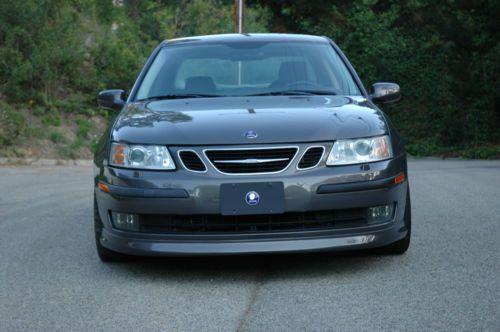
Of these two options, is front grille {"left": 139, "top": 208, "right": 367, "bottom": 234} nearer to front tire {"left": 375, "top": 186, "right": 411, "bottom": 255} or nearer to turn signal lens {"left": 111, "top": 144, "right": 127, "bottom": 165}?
turn signal lens {"left": 111, "top": 144, "right": 127, "bottom": 165}

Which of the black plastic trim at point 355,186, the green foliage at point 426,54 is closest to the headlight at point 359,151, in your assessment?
the black plastic trim at point 355,186

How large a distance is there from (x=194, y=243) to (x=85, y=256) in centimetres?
135

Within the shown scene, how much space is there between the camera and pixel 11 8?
1958 cm

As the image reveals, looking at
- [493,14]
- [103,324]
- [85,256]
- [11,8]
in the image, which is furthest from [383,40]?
[103,324]

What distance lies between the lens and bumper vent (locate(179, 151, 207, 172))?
571 cm

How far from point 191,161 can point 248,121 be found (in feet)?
1.41

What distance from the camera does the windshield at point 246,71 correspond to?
276 inches

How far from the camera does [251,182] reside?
5.60 meters

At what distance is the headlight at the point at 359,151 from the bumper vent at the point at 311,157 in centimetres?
6

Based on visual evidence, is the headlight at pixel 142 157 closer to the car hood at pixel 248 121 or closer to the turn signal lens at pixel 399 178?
the car hood at pixel 248 121

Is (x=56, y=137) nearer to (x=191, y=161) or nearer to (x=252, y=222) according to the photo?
(x=191, y=161)

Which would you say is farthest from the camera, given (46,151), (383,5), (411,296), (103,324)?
(383,5)

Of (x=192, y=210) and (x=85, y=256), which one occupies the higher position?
(x=192, y=210)

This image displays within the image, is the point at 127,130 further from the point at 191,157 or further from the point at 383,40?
the point at 383,40
